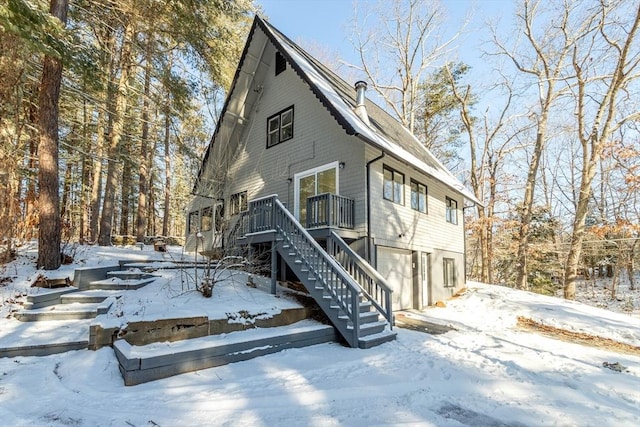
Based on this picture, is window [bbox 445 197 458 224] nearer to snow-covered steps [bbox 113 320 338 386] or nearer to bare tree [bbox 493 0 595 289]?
bare tree [bbox 493 0 595 289]

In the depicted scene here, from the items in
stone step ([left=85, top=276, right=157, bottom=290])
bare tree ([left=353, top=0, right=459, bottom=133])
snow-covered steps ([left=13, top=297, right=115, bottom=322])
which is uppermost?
bare tree ([left=353, top=0, right=459, bottom=133])

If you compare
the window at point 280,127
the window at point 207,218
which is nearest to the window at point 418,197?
the window at point 280,127

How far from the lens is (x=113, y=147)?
40.9 ft

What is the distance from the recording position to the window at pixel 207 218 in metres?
14.3

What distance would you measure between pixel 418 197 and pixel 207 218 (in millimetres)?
8848

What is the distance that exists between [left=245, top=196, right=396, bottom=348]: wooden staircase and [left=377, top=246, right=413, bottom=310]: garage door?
145cm

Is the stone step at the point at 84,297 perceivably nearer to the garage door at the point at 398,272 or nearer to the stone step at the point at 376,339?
the stone step at the point at 376,339

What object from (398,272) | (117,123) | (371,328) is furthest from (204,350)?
(117,123)

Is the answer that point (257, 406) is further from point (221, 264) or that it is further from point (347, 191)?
point (347, 191)

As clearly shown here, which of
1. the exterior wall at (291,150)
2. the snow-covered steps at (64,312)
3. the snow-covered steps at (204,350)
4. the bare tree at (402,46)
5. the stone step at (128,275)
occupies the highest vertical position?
the bare tree at (402,46)

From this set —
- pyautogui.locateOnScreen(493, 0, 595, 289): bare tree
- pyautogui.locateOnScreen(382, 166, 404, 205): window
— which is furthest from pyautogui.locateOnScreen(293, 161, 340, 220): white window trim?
pyautogui.locateOnScreen(493, 0, 595, 289): bare tree

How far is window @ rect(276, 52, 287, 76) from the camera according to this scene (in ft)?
38.1

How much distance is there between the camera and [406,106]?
21.7 meters

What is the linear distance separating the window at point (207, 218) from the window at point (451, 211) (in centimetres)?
996
